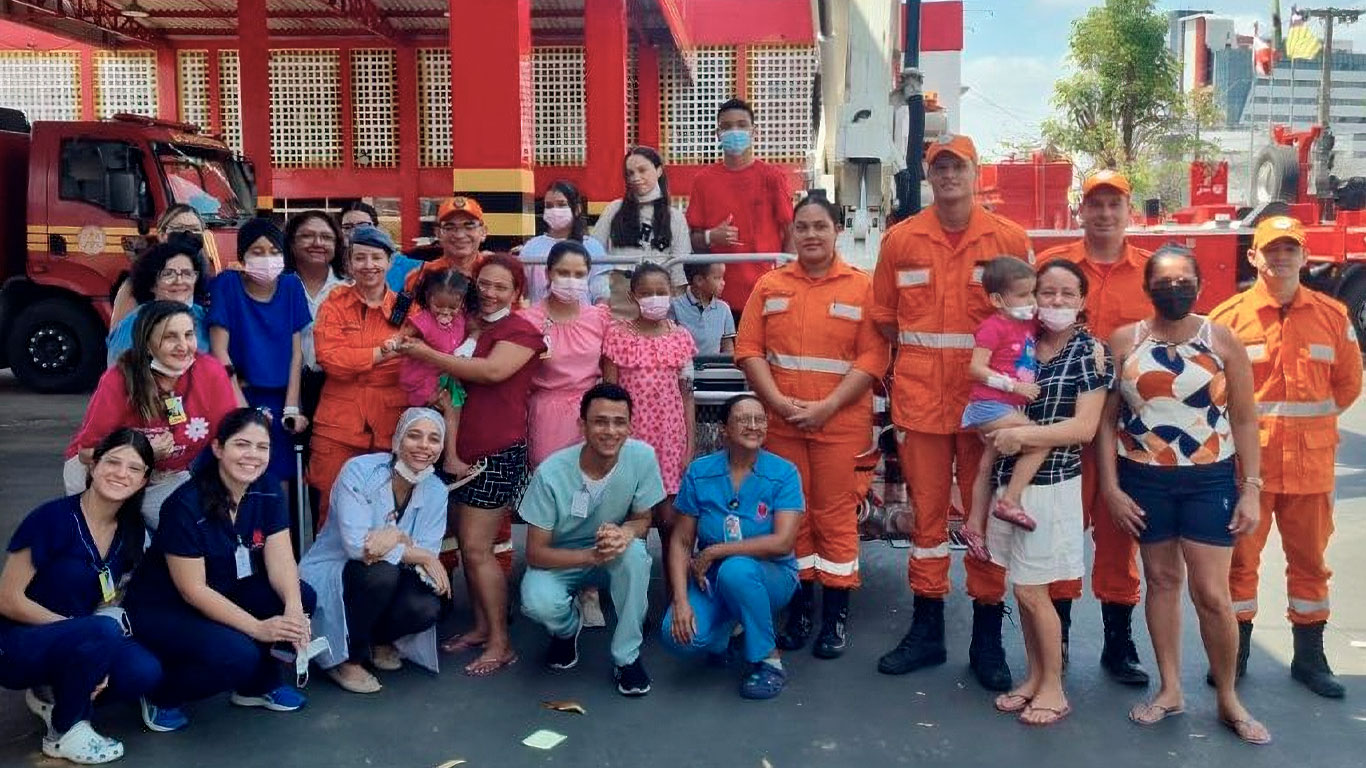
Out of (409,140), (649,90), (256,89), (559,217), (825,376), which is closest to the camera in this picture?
(825,376)

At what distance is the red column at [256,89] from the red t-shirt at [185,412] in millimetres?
11354

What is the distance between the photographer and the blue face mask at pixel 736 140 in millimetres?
5867

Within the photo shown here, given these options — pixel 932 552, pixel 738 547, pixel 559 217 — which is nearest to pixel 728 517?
pixel 738 547

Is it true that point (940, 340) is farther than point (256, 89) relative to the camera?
No

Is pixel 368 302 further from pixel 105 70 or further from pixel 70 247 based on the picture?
pixel 105 70

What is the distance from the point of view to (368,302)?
463cm

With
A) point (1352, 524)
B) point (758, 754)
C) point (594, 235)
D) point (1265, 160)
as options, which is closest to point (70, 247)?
point (594, 235)

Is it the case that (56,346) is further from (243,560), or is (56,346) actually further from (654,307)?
(654,307)

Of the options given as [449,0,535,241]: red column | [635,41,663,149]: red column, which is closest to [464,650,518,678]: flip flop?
[449,0,535,241]: red column

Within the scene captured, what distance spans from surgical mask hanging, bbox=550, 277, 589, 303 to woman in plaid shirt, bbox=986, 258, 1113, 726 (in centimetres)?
171

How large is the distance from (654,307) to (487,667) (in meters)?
1.51

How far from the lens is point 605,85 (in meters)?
14.0

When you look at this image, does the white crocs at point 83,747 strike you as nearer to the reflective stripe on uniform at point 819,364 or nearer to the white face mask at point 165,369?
the white face mask at point 165,369

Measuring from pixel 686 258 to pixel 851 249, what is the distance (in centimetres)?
136
